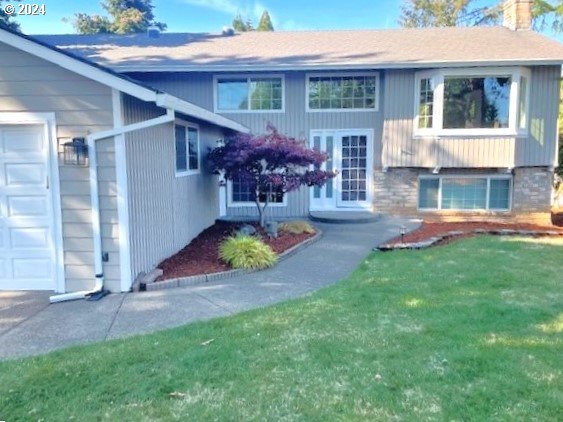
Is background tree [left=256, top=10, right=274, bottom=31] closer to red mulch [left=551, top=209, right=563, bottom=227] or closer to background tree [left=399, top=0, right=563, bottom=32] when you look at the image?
background tree [left=399, top=0, right=563, bottom=32]

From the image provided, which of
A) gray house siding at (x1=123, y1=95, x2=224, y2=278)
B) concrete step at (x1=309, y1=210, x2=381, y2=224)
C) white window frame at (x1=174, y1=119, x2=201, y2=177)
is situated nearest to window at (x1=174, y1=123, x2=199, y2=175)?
white window frame at (x1=174, y1=119, x2=201, y2=177)

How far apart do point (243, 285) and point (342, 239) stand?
3633 millimetres

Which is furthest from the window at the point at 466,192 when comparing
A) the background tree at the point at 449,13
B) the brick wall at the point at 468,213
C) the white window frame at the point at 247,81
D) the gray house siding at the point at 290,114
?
the background tree at the point at 449,13

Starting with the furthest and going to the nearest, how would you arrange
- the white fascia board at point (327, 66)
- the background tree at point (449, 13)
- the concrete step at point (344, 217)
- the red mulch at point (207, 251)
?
the background tree at point (449, 13)
the concrete step at point (344, 217)
the white fascia board at point (327, 66)
the red mulch at point (207, 251)

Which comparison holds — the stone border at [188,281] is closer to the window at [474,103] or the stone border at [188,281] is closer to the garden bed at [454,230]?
the garden bed at [454,230]

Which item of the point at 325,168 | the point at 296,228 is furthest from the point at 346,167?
the point at 296,228

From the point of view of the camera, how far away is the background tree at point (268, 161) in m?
8.22

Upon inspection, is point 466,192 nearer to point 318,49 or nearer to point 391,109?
A: point 391,109

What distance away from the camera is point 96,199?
5.34 m

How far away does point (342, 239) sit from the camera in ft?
29.2

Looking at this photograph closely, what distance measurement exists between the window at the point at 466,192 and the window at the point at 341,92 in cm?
273

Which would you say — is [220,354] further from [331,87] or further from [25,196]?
[331,87]

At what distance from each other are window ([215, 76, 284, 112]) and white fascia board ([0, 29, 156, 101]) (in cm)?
692

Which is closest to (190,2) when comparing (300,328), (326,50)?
(326,50)
